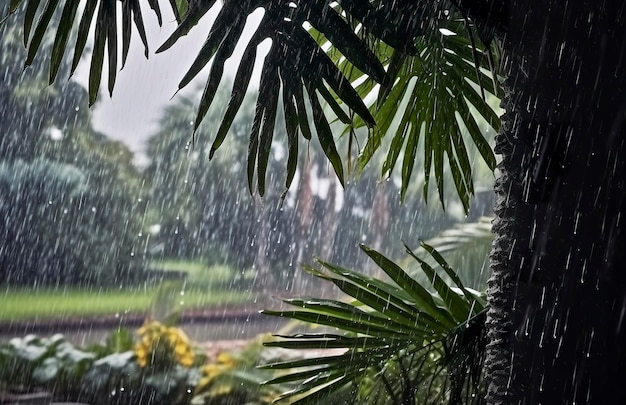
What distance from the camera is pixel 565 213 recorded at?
92cm

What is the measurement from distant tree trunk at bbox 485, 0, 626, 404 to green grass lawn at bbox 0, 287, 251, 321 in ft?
29.4

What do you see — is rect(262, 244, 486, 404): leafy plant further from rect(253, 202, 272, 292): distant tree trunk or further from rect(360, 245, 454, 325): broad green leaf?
rect(253, 202, 272, 292): distant tree trunk

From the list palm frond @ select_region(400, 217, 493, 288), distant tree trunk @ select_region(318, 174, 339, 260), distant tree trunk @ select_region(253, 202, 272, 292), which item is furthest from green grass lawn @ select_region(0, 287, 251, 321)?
palm frond @ select_region(400, 217, 493, 288)

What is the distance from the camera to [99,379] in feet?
18.3

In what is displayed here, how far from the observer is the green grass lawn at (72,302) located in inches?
368

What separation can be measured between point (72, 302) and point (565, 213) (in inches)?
384

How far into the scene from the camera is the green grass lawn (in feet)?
30.7

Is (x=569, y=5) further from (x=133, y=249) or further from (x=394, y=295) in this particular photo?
(x=133, y=249)

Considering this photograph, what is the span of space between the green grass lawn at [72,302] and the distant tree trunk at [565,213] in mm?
8965

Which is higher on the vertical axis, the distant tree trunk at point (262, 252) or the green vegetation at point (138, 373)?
the distant tree trunk at point (262, 252)

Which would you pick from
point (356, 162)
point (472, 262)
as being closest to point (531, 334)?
point (356, 162)

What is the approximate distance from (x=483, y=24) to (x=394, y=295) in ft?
1.94

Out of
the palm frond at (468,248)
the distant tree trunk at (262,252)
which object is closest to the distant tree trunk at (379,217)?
the distant tree trunk at (262,252)

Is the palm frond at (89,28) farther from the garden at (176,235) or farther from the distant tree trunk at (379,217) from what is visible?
the distant tree trunk at (379,217)
